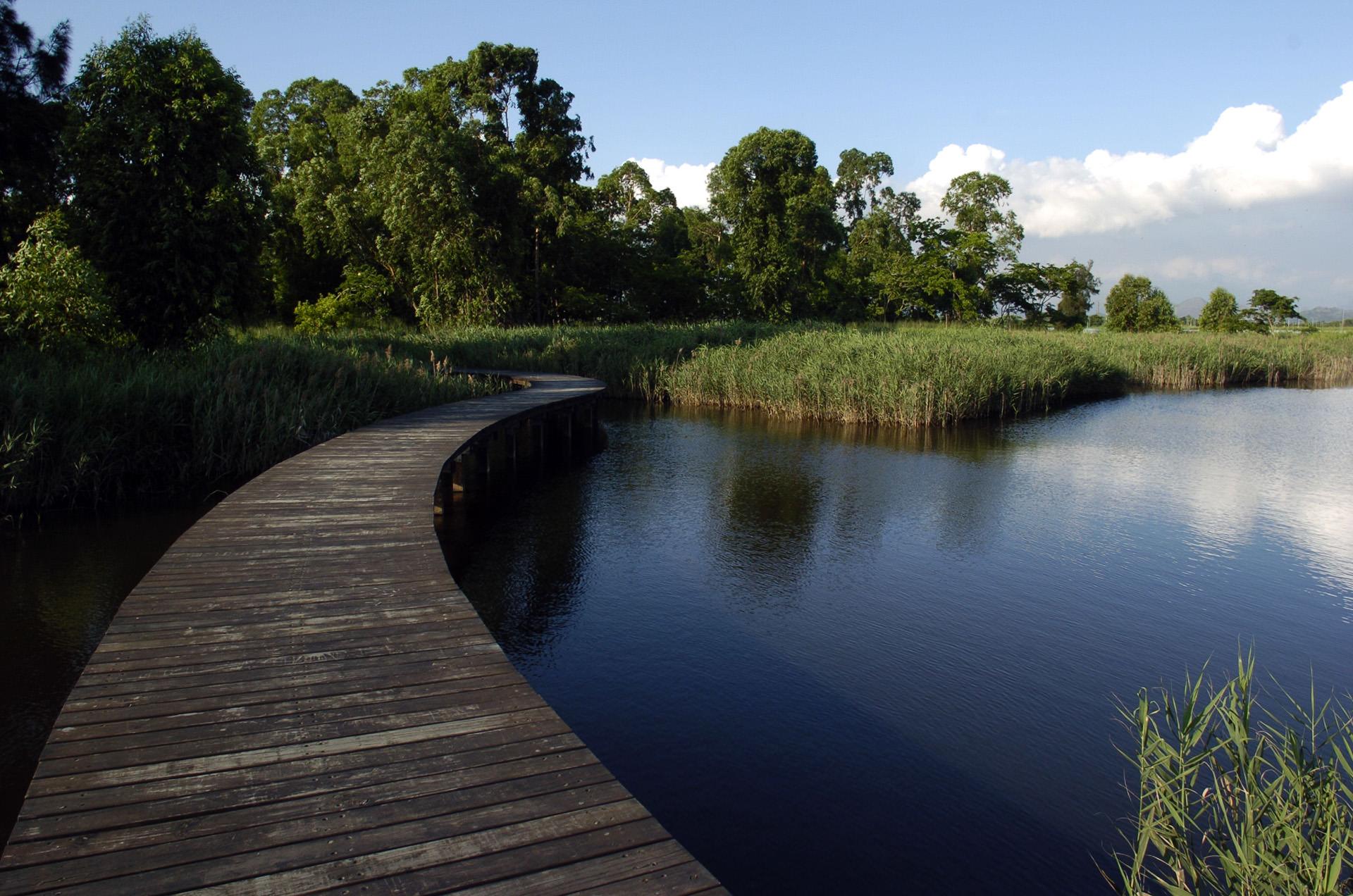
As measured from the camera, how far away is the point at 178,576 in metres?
4.57

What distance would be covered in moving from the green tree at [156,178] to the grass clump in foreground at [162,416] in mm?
1311

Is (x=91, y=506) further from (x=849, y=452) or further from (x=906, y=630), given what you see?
(x=849, y=452)

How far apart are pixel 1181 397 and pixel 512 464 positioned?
17229mm

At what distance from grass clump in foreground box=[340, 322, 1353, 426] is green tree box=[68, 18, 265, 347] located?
175 inches

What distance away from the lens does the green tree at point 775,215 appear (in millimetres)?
31891

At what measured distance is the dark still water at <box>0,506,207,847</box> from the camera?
165 inches

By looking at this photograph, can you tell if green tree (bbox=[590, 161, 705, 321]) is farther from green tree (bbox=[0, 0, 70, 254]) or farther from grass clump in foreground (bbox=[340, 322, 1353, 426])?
green tree (bbox=[0, 0, 70, 254])

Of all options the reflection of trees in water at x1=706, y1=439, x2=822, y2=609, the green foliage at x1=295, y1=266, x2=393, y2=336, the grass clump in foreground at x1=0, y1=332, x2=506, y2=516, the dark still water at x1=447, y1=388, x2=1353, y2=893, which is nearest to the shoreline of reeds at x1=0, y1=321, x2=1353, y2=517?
the grass clump in foreground at x1=0, y1=332, x2=506, y2=516

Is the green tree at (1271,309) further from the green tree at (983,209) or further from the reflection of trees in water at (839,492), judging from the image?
the reflection of trees in water at (839,492)

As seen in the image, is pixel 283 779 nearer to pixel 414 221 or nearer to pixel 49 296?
pixel 49 296

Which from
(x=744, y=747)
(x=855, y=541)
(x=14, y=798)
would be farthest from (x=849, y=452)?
(x=14, y=798)

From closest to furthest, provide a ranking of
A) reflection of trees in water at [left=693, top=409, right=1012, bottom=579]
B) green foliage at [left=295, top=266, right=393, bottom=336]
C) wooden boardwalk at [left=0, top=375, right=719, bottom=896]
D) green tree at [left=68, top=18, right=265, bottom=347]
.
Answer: wooden boardwalk at [left=0, top=375, right=719, bottom=896] → reflection of trees in water at [left=693, top=409, right=1012, bottom=579] → green tree at [left=68, top=18, right=265, bottom=347] → green foliage at [left=295, top=266, right=393, bottom=336]

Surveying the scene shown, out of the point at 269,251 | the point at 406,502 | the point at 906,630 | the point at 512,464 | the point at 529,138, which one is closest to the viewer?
Answer: the point at 906,630

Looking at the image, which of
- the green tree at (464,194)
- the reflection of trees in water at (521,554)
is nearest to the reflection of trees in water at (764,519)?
the reflection of trees in water at (521,554)
